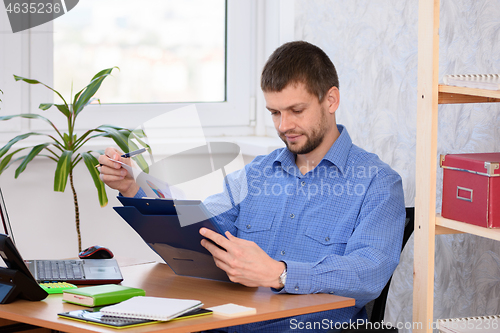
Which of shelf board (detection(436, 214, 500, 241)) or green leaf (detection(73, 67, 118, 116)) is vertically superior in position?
green leaf (detection(73, 67, 118, 116))

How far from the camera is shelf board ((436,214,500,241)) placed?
1.21m

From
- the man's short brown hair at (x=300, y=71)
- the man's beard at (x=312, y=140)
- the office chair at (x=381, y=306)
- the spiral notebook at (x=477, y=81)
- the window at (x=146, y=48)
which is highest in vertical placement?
the window at (x=146, y=48)

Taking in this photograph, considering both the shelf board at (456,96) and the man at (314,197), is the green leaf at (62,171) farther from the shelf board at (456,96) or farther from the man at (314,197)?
the shelf board at (456,96)

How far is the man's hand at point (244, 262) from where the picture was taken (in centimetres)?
125

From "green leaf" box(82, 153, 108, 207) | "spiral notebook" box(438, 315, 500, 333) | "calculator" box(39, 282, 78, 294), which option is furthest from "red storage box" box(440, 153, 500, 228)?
"green leaf" box(82, 153, 108, 207)

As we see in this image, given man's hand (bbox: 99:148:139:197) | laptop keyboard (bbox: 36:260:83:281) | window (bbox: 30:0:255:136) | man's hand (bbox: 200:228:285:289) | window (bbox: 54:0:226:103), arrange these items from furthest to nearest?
window (bbox: 30:0:255:136), window (bbox: 54:0:226:103), man's hand (bbox: 99:148:139:197), laptop keyboard (bbox: 36:260:83:281), man's hand (bbox: 200:228:285:289)

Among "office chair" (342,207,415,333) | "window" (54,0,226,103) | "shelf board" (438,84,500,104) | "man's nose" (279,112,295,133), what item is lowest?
"office chair" (342,207,415,333)

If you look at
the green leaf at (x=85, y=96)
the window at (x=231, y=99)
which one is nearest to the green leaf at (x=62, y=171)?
the green leaf at (x=85, y=96)

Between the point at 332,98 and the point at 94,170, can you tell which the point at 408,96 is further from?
the point at 94,170

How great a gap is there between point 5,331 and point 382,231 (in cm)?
95

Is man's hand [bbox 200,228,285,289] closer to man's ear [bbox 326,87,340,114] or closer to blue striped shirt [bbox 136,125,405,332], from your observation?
blue striped shirt [bbox 136,125,405,332]

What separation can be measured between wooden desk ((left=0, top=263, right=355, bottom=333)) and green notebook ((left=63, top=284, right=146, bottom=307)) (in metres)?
0.02

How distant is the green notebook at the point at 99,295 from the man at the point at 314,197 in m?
0.35

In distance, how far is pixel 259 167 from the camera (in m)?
1.79
